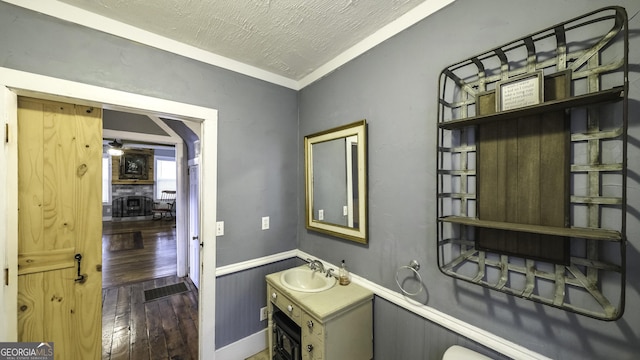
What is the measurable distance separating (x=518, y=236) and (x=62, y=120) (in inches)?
101

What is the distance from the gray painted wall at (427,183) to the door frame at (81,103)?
3.14 feet

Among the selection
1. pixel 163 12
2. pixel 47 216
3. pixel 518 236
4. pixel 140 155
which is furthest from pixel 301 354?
pixel 140 155

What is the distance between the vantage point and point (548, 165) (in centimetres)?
89

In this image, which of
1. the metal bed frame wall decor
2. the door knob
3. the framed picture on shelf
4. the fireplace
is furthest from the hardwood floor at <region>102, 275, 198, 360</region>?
the framed picture on shelf

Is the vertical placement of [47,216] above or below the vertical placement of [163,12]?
below

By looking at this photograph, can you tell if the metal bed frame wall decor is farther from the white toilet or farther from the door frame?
the door frame

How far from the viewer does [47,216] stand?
1390 millimetres

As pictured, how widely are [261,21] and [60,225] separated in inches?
70.5

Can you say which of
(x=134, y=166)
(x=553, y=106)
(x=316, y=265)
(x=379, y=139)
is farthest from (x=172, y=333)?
(x=134, y=166)

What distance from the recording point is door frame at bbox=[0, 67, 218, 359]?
3.89ft

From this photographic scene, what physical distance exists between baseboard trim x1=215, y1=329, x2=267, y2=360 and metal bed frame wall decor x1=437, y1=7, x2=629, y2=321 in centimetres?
175

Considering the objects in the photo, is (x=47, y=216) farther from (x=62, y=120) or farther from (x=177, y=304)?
(x=177, y=304)

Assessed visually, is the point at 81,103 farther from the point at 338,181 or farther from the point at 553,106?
the point at 553,106

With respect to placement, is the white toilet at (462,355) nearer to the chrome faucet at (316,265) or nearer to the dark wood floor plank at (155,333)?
the chrome faucet at (316,265)
